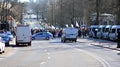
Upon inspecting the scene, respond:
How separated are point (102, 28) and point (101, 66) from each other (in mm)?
53090

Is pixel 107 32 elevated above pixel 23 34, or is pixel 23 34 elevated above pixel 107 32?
pixel 23 34

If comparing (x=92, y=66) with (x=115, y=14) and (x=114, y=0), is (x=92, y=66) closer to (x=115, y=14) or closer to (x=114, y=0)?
(x=114, y=0)

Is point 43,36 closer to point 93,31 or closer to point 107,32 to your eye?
Answer: point 93,31

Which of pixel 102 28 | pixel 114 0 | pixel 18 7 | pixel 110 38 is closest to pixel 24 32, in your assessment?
pixel 110 38

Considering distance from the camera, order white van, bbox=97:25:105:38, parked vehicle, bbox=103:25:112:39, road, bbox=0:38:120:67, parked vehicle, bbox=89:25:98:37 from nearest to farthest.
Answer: road, bbox=0:38:120:67 < parked vehicle, bbox=103:25:112:39 < white van, bbox=97:25:105:38 < parked vehicle, bbox=89:25:98:37

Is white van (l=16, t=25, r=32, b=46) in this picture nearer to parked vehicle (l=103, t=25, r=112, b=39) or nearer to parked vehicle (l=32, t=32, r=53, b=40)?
parked vehicle (l=103, t=25, r=112, b=39)

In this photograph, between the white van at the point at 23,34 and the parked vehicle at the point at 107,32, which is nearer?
the white van at the point at 23,34

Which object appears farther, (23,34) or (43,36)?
(43,36)

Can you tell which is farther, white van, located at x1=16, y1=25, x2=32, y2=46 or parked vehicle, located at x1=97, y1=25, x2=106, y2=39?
parked vehicle, located at x1=97, y1=25, x2=106, y2=39

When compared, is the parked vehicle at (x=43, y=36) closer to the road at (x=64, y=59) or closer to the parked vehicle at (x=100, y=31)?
the parked vehicle at (x=100, y=31)

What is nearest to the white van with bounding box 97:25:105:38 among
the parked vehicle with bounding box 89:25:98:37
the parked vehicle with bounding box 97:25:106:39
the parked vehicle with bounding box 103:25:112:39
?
the parked vehicle with bounding box 97:25:106:39

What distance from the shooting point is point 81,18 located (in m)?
122

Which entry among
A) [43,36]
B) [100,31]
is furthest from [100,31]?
[43,36]

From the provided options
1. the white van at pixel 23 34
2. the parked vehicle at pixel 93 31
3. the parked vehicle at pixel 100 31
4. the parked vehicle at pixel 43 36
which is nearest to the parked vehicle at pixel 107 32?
the parked vehicle at pixel 100 31
